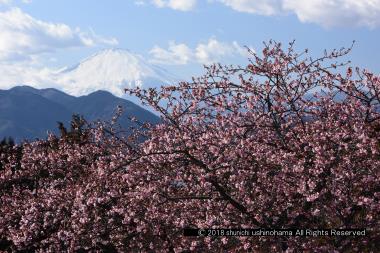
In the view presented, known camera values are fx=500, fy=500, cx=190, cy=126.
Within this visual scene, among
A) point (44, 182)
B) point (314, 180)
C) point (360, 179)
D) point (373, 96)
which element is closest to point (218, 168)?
point (314, 180)

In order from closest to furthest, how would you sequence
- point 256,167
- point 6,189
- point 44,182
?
point 256,167 < point 44,182 < point 6,189

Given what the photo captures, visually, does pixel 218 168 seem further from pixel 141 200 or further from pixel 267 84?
pixel 267 84

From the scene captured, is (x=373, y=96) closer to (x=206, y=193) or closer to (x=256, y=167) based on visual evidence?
(x=256, y=167)

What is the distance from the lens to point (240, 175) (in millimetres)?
9953

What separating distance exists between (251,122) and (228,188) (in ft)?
5.63

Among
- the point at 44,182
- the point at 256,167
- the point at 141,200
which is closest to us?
the point at 256,167

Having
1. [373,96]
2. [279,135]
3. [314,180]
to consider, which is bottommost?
[314,180]

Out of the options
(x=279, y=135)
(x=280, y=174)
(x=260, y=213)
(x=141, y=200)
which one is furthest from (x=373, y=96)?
(x=141, y=200)

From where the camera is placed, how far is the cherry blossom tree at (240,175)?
31.0 feet

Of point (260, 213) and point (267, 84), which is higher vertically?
point (267, 84)

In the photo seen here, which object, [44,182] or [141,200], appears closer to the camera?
[141,200]

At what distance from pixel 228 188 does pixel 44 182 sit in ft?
24.1

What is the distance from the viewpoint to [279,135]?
10875 millimetres

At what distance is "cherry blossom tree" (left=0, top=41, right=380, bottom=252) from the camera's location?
9461 mm
